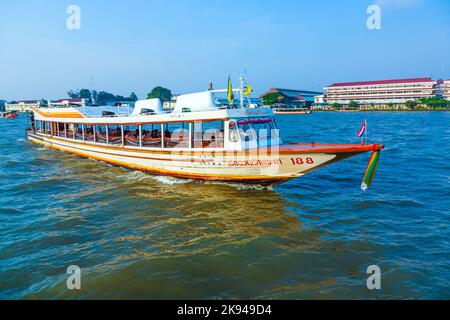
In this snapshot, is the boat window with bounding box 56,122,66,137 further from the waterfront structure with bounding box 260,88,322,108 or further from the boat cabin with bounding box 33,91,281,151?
the waterfront structure with bounding box 260,88,322,108

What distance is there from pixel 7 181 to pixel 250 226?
13584 mm

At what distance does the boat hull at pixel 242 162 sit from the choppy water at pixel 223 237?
69cm

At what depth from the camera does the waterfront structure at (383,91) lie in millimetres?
114312

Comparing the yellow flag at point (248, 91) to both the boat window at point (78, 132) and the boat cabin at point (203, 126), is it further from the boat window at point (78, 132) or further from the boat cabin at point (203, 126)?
the boat window at point (78, 132)

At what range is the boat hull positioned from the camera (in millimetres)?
11820

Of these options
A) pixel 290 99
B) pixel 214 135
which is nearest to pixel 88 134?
pixel 214 135

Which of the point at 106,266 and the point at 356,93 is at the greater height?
the point at 356,93

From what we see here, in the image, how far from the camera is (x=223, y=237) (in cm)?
962

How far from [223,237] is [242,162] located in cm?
413
